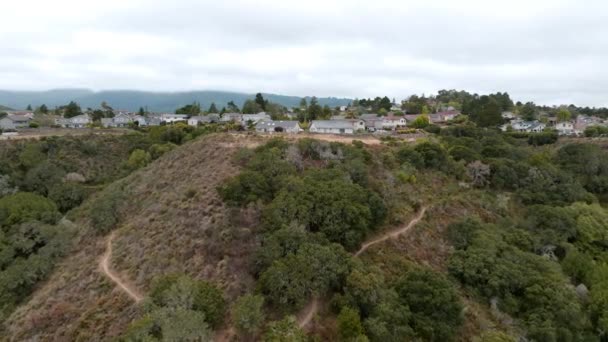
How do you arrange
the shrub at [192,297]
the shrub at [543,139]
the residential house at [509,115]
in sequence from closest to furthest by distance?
1. the shrub at [192,297]
2. the shrub at [543,139]
3. the residential house at [509,115]

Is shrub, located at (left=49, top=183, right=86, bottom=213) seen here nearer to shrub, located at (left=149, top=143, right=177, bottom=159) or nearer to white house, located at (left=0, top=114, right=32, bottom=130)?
shrub, located at (left=149, top=143, right=177, bottom=159)

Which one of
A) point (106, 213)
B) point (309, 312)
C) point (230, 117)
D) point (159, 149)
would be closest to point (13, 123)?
point (230, 117)

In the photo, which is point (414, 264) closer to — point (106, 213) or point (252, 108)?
point (106, 213)

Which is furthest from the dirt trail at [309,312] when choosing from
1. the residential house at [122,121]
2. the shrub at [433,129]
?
the residential house at [122,121]

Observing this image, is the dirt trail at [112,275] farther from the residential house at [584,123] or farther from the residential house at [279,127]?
the residential house at [584,123]

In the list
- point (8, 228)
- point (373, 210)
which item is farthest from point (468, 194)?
point (8, 228)

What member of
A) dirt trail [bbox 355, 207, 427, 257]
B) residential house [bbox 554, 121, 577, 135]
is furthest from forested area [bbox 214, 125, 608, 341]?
residential house [bbox 554, 121, 577, 135]

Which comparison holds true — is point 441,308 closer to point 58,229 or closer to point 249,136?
point 249,136

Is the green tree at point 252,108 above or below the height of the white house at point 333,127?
above
